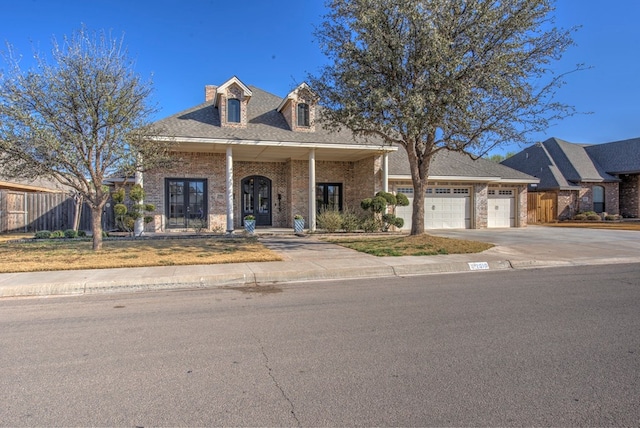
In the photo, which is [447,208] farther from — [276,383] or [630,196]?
[276,383]

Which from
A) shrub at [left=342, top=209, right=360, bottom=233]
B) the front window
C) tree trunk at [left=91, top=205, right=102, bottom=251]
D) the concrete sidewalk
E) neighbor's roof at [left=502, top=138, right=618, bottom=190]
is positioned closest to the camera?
the concrete sidewalk

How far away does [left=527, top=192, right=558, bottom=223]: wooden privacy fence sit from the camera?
28484mm

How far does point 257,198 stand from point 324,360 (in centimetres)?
1737

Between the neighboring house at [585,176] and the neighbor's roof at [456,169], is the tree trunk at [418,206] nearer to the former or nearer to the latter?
the neighbor's roof at [456,169]

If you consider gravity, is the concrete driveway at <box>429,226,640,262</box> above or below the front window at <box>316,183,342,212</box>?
below

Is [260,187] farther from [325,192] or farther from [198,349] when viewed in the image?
[198,349]

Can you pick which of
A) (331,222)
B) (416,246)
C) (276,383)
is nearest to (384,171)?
(331,222)

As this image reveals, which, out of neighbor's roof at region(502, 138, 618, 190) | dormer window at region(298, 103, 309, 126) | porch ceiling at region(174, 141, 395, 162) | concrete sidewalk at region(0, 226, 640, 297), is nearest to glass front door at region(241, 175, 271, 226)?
porch ceiling at region(174, 141, 395, 162)

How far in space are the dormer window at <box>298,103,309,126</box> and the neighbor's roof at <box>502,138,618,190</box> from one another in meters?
19.9

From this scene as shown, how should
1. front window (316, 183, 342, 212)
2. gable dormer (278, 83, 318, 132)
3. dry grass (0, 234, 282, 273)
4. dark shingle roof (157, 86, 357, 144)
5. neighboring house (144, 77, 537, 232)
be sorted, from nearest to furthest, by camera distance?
dry grass (0, 234, 282, 273) → dark shingle roof (157, 86, 357, 144) → neighboring house (144, 77, 537, 232) → gable dormer (278, 83, 318, 132) → front window (316, 183, 342, 212)

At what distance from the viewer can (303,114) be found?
1922cm

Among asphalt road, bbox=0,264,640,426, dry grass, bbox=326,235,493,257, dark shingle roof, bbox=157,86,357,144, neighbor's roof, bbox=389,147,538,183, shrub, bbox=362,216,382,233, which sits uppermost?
dark shingle roof, bbox=157,86,357,144

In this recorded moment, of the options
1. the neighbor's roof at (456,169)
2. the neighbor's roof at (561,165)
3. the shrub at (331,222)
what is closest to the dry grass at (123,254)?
the shrub at (331,222)

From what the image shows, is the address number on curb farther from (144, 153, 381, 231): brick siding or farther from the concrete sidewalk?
(144, 153, 381, 231): brick siding
